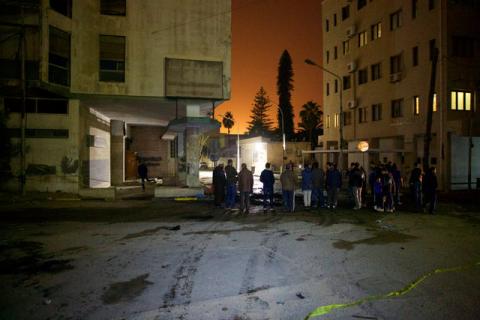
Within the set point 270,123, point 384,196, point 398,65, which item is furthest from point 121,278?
point 270,123

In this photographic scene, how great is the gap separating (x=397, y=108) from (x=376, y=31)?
7334 mm

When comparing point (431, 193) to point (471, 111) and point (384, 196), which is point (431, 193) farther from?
point (471, 111)

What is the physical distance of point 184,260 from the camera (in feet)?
23.7

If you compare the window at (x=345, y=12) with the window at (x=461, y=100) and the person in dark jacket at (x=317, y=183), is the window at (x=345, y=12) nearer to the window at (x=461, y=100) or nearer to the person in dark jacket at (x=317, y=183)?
the window at (x=461, y=100)

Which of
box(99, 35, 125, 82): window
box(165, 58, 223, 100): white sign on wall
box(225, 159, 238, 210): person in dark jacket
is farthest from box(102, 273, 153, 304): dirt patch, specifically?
box(99, 35, 125, 82): window

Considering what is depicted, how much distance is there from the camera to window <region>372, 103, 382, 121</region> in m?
31.5

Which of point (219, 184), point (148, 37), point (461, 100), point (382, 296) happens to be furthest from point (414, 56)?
point (382, 296)

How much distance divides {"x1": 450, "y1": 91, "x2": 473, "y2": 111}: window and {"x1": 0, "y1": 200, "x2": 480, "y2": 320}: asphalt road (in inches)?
596

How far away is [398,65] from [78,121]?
919 inches

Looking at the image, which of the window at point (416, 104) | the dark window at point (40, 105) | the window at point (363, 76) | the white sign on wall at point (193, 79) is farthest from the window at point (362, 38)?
the dark window at point (40, 105)

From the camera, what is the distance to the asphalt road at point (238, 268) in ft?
16.1

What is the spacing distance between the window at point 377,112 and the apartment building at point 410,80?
0.28 ft

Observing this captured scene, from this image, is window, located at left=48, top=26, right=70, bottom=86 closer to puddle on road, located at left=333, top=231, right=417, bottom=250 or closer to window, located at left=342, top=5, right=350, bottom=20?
puddle on road, located at left=333, top=231, right=417, bottom=250

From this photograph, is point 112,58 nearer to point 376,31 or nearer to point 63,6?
point 63,6
